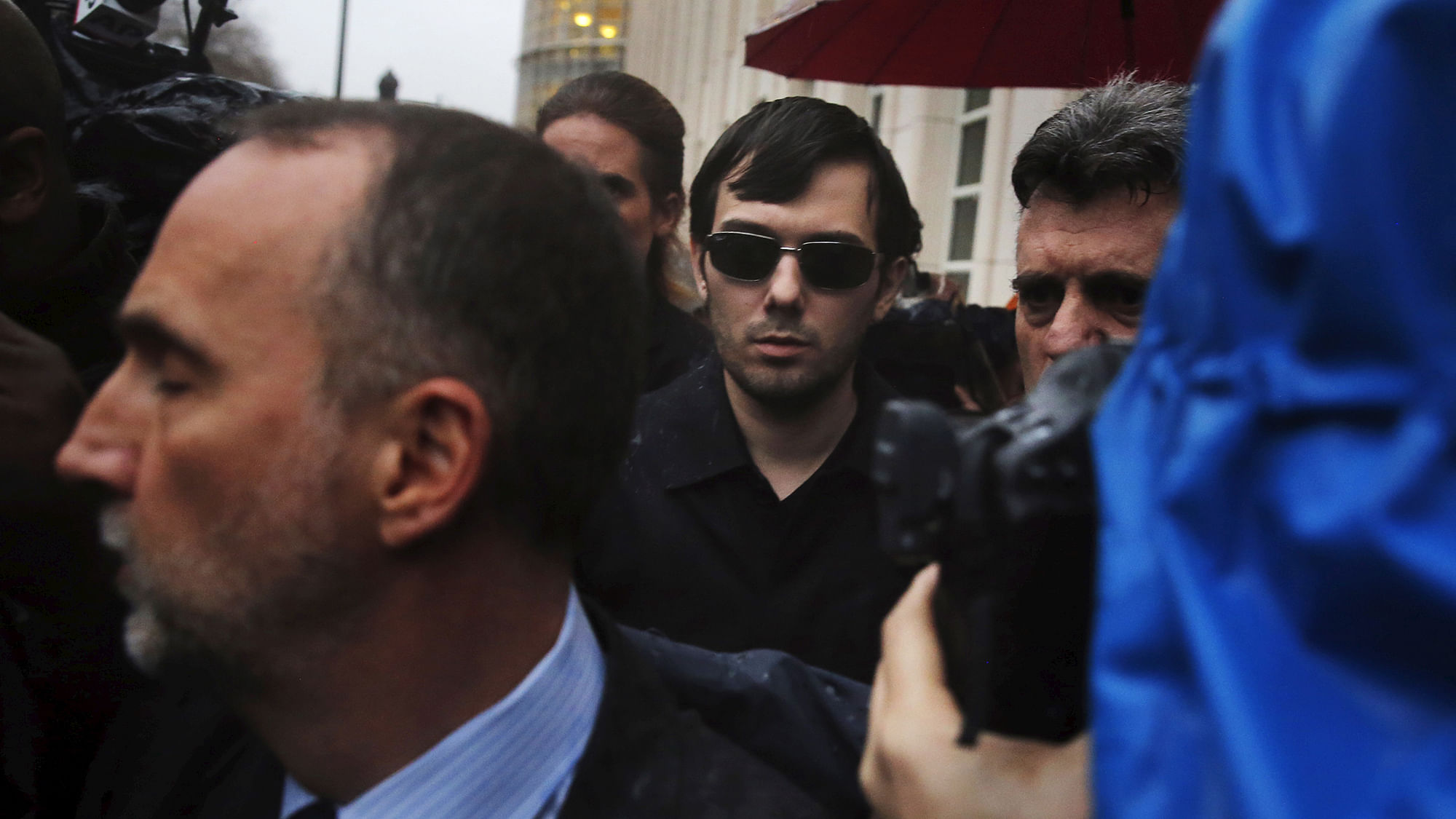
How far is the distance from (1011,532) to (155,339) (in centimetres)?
114

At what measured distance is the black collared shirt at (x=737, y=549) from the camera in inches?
106

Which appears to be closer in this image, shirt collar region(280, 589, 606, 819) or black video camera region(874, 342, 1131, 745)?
black video camera region(874, 342, 1131, 745)

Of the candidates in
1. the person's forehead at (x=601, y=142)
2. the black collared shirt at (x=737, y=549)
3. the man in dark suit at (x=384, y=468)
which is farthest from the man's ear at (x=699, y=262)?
the man in dark suit at (x=384, y=468)

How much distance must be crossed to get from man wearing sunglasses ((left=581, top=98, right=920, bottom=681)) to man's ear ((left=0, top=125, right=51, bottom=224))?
138cm

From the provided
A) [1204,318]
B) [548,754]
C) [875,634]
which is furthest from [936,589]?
[875,634]

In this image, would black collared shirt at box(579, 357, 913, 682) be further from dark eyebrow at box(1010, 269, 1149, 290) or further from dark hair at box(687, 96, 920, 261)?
dark eyebrow at box(1010, 269, 1149, 290)

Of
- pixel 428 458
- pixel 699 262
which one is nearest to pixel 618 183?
pixel 699 262

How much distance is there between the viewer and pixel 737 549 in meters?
2.83

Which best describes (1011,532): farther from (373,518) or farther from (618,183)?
(618,183)

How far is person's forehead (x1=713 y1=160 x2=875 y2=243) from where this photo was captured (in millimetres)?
3041

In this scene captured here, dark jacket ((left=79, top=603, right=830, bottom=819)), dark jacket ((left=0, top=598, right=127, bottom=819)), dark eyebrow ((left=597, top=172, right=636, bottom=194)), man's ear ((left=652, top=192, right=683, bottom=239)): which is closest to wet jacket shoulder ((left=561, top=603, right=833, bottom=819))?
dark jacket ((left=79, top=603, right=830, bottom=819))

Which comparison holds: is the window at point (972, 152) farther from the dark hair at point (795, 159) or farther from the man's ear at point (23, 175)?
the man's ear at point (23, 175)

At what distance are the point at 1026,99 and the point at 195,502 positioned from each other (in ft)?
28.0

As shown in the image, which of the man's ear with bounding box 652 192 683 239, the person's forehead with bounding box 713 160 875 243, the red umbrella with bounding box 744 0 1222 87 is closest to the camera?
the person's forehead with bounding box 713 160 875 243
